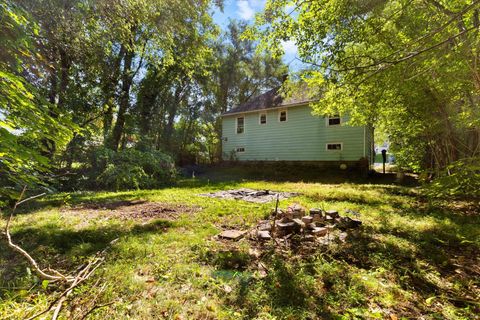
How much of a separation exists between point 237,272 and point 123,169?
7264mm

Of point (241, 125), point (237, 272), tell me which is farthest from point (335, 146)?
A: point (237, 272)

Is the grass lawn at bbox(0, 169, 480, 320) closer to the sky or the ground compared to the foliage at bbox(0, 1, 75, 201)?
closer to the ground

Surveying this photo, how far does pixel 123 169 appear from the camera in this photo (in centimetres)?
845

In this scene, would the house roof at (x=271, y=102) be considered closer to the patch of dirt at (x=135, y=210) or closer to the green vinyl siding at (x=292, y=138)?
the green vinyl siding at (x=292, y=138)

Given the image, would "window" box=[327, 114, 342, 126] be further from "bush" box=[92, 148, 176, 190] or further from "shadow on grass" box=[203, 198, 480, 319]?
"shadow on grass" box=[203, 198, 480, 319]

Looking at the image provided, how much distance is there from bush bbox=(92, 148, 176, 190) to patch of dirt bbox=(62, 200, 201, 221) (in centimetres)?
249

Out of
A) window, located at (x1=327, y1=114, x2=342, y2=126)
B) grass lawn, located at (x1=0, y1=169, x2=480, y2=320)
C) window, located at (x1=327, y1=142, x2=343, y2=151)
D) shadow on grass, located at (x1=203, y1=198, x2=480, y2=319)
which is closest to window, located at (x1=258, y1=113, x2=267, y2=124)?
window, located at (x1=327, y1=114, x2=342, y2=126)

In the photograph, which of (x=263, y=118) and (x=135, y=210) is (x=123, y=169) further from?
(x=263, y=118)

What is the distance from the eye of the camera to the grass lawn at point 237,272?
1990 millimetres

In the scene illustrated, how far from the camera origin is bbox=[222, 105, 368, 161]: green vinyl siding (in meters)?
12.7

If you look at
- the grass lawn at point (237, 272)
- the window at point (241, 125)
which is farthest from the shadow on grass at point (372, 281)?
the window at point (241, 125)

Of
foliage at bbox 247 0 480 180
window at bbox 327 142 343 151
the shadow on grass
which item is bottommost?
the shadow on grass

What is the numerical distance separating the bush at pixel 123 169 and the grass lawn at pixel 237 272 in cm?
379

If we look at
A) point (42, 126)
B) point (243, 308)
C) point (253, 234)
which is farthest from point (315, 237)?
point (42, 126)
